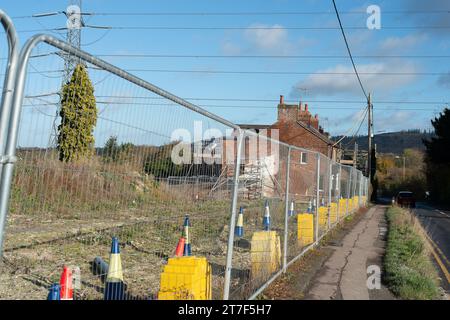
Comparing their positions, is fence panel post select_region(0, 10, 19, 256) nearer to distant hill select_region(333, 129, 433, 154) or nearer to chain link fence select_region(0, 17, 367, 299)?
chain link fence select_region(0, 17, 367, 299)

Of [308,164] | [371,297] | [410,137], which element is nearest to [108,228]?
[371,297]

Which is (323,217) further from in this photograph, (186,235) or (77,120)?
(77,120)

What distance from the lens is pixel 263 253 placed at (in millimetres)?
6824

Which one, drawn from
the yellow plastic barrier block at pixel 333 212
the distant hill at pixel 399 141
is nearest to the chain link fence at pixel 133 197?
the yellow plastic barrier block at pixel 333 212

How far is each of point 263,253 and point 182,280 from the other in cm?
260

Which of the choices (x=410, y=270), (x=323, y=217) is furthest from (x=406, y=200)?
(x=410, y=270)

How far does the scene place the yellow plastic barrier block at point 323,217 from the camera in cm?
1274

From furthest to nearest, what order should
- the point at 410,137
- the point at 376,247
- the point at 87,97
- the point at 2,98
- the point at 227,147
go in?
the point at 410,137, the point at 376,247, the point at 227,147, the point at 87,97, the point at 2,98

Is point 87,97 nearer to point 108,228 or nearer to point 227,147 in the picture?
point 108,228

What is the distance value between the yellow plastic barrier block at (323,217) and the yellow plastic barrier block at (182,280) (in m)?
8.54

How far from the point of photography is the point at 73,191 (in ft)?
11.5

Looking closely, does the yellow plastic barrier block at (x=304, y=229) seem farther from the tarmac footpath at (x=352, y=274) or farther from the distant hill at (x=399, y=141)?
the distant hill at (x=399, y=141)
